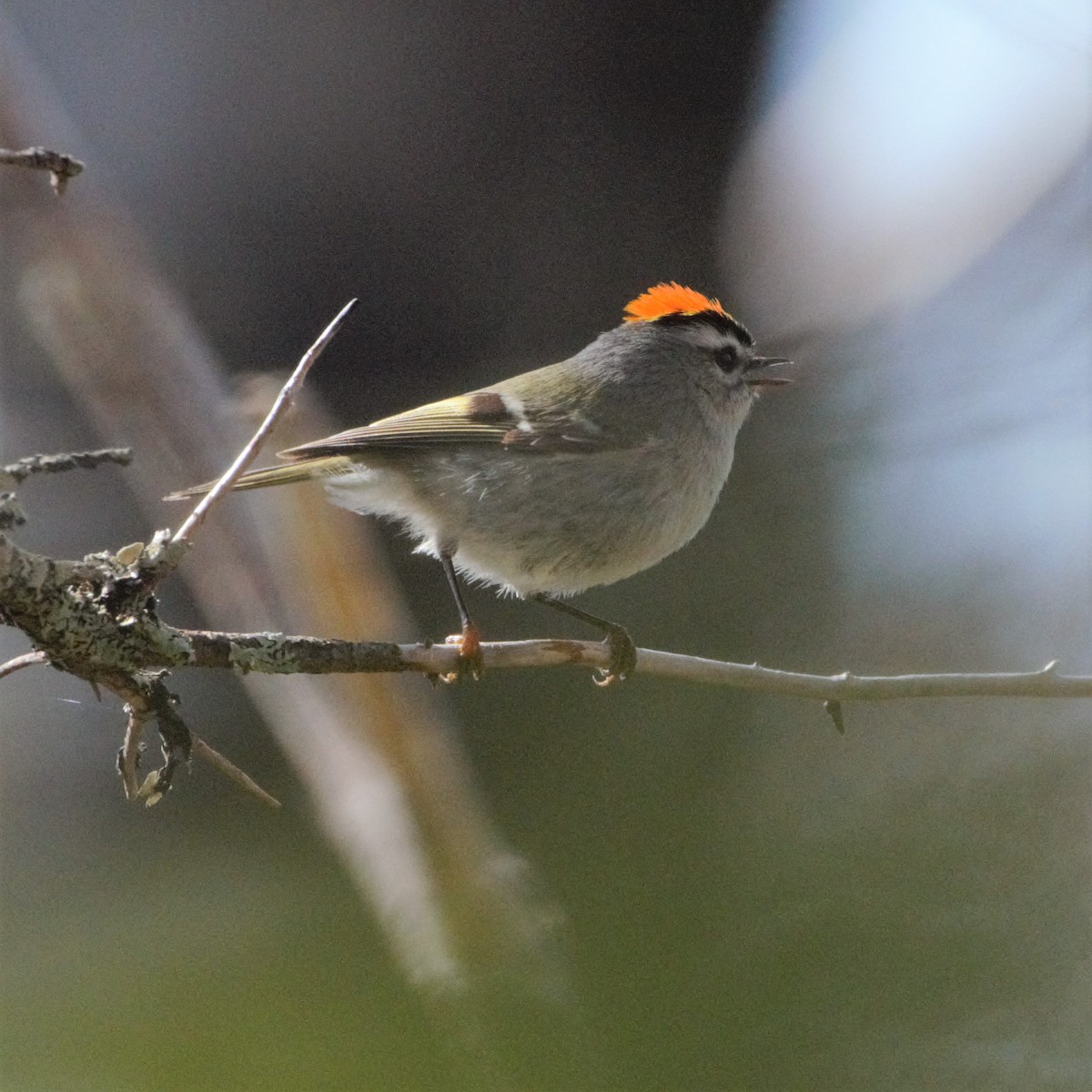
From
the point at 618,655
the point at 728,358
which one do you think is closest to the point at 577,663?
the point at 618,655

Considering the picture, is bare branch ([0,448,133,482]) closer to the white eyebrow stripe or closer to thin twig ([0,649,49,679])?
thin twig ([0,649,49,679])

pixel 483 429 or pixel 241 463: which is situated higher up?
pixel 241 463

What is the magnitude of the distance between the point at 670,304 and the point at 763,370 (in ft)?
0.78

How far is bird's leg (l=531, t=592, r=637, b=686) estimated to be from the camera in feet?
5.51

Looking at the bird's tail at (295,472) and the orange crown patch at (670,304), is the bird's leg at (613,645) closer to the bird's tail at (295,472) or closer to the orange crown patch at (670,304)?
the bird's tail at (295,472)

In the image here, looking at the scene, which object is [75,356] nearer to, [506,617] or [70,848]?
[70,848]

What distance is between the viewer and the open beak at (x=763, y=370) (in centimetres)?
221

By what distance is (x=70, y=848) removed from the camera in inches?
81.7

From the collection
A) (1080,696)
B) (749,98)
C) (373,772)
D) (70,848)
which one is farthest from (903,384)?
(70,848)

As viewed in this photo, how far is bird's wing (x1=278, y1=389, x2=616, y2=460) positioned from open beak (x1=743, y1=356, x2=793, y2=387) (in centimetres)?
39

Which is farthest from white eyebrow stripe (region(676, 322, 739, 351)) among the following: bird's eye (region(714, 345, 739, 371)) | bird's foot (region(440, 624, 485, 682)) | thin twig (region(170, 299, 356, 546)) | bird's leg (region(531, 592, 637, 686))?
thin twig (region(170, 299, 356, 546))

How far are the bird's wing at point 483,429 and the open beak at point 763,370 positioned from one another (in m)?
0.39

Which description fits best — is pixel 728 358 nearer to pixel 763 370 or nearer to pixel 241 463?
pixel 763 370

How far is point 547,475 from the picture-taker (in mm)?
1932
